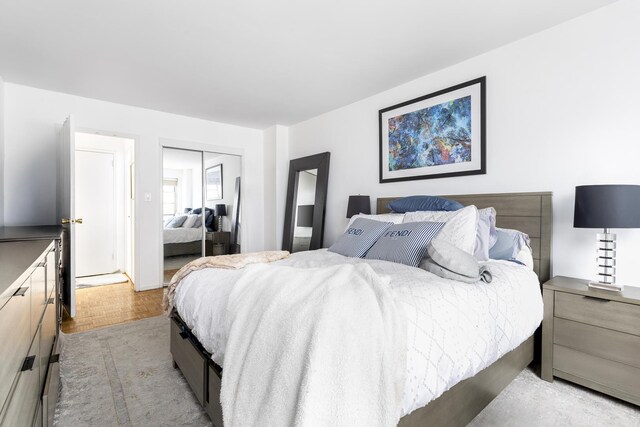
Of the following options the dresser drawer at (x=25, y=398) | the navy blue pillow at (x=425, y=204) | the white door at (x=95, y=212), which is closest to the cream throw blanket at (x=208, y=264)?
the dresser drawer at (x=25, y=398)

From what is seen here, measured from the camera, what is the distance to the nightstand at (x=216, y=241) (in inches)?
189

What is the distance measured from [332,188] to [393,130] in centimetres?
116

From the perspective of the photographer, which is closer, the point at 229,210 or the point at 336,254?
the point at 336,254

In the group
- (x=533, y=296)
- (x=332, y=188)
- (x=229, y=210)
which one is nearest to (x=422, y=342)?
(x=533, y=296)

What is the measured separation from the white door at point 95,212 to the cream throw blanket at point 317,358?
491cm

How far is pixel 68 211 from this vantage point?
301cm

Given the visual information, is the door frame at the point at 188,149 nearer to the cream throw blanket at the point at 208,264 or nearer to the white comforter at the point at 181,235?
the white comforter at the point at 181,235

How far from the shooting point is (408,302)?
120 centimetres

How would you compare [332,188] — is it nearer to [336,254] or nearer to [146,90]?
[336,254]

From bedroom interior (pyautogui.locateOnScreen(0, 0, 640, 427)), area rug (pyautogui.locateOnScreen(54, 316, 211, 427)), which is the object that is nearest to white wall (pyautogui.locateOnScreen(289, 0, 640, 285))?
bedroom interior (pyautogui.locateOnScreen(0, 0, 640, 427))

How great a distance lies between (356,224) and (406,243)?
0.71 m

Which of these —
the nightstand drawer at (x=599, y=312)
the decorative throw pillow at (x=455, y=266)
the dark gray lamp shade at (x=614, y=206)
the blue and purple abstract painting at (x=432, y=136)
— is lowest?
the nightstand drawer at (x=599, y=312)

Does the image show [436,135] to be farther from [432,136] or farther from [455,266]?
[455,266]

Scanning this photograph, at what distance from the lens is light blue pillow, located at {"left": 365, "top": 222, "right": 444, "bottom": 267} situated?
2.02 metres
